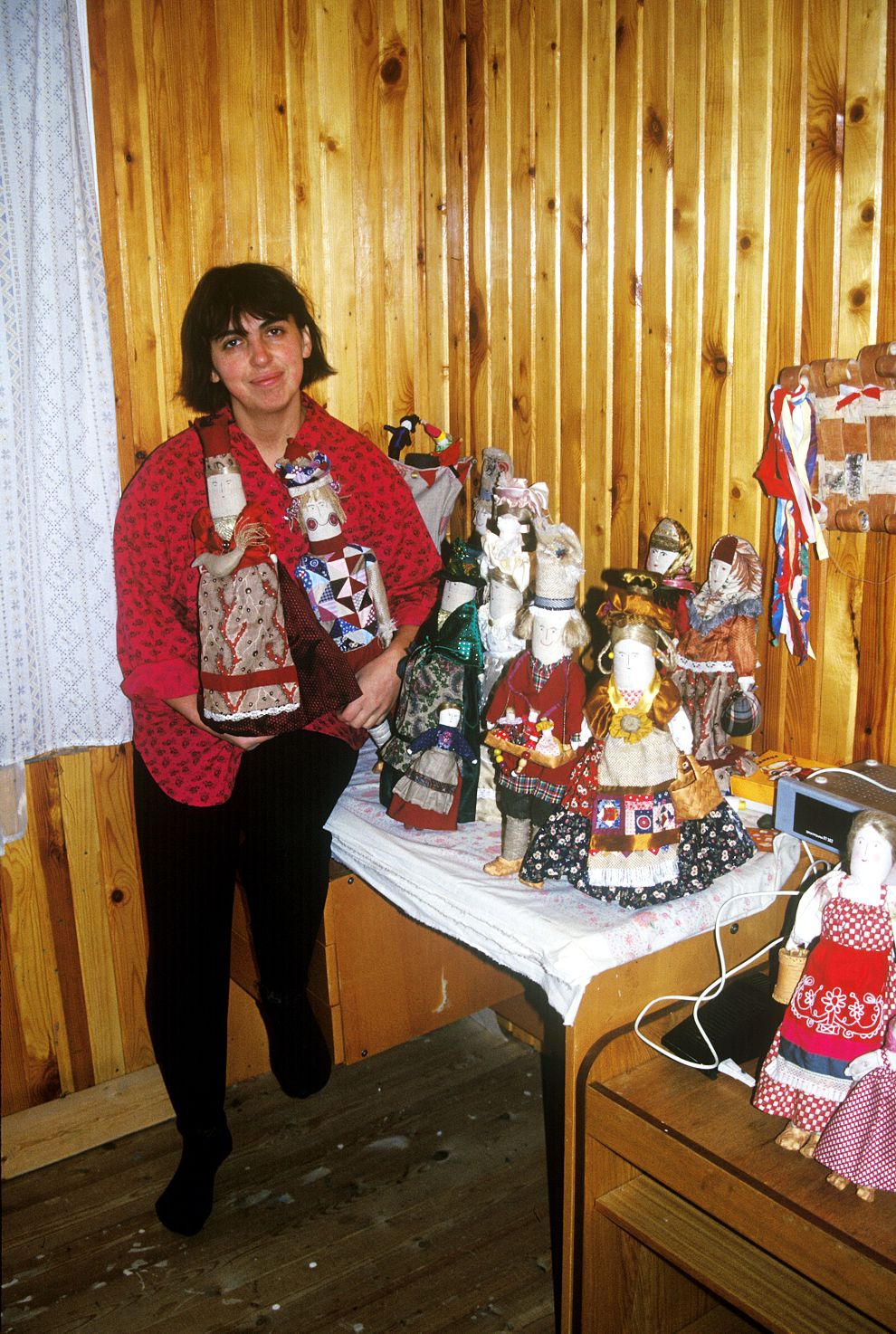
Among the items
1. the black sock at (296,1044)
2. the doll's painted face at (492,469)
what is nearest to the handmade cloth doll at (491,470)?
the doll's painted face at (492,469)

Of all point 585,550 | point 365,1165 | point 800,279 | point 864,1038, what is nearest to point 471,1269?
point 365,1165

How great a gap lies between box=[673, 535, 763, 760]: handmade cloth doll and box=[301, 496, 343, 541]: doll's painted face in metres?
0.61

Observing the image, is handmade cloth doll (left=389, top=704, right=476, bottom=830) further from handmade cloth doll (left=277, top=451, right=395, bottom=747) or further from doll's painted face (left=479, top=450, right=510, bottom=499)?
doll's painted face (left=479, top=450, right=510, bottom=499)

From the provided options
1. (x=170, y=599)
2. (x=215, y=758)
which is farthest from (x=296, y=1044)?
(x=170, y=599)

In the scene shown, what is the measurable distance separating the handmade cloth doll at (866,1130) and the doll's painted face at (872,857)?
0.16m

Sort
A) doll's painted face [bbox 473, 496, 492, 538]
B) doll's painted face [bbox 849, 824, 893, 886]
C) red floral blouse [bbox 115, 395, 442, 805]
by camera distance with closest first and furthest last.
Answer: doll's painted face [bbox 849, 824, 893, 886] < red floral blouse [bbox 115, 395, 442, 805] < doll's painted face [bbox 473, 496, 492, 538]

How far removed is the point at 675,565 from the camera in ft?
5.38

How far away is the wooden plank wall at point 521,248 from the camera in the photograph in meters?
1.54

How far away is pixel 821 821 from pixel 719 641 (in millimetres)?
315

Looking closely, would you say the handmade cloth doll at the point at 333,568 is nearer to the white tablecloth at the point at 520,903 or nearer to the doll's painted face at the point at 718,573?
the white tablecloth at the point at 520,903

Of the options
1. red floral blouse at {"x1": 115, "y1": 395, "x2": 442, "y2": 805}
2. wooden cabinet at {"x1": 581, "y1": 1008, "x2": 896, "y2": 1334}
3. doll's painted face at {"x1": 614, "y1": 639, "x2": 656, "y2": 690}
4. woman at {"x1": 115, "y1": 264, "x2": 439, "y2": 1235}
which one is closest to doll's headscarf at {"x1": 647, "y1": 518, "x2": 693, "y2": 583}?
doll's painted face at {"x1": 614, "y1": 639, "x2": 656, "y2": 690}

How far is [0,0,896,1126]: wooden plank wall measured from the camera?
1.54 meters

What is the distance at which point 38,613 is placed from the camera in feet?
5.82

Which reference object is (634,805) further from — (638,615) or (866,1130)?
(866,1130)
